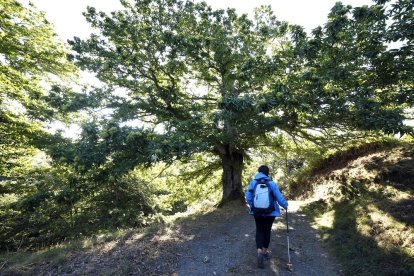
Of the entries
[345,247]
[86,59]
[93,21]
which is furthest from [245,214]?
[93,21]

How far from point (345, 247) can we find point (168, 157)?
5.19 m

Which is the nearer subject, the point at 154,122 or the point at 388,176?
the point at 388,176

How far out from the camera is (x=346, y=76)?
280 inches

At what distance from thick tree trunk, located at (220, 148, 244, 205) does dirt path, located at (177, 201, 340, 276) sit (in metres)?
2.76

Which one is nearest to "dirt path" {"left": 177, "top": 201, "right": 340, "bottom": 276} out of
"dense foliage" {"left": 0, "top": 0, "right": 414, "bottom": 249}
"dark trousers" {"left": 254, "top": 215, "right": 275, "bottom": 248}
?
"dark trousers" {"left": 254, "top": 215, "right": 275, "bottom": 248}

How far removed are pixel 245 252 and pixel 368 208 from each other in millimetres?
4385

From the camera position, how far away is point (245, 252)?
6.91m

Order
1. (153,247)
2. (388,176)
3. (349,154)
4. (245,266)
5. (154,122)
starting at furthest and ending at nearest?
(349,154), (154,122), (388,176), (153,247), (245,266)

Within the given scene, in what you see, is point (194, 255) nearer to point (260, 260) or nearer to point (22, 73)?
point (260, 260)

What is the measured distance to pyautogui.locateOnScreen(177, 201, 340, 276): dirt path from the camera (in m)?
6.14

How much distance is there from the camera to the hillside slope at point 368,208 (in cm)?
598

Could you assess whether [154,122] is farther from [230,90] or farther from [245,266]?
[245,266]

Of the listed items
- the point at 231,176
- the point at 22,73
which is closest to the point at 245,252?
the point at 231,176

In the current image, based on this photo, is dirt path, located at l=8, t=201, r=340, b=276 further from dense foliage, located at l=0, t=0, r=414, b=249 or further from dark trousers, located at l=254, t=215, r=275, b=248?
dense foliage, located at l=0, t=0, r=414, b=249
